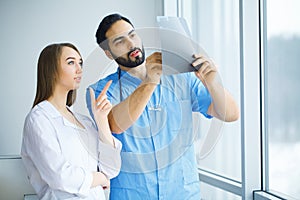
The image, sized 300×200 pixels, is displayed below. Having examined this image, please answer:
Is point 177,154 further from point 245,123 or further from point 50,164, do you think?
point 245,123

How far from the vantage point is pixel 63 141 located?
120 cm

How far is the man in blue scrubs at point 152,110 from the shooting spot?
1018mm

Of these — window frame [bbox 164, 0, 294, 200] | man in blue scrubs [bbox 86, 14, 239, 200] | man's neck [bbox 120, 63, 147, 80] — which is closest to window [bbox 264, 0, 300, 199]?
window frame [bbox 164, 0, 294, 200]

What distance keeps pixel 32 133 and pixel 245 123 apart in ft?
2.69

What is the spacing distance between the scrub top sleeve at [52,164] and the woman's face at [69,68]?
11 cm

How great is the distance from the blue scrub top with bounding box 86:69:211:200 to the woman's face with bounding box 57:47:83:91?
161mm

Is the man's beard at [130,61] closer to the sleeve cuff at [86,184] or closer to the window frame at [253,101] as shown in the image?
the sleeve cuff at [86,184]

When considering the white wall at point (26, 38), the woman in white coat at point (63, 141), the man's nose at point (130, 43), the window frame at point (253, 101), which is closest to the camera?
the man's nose at point (130, 43)

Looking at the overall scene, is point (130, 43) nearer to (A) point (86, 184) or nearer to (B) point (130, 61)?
(B) point (130, 61)

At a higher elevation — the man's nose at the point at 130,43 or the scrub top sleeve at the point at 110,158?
the man's nose at the point at 130,43

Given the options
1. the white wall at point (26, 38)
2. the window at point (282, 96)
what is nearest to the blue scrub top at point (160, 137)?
the window at point (282, 96)

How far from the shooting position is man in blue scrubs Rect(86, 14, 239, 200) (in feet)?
3.34

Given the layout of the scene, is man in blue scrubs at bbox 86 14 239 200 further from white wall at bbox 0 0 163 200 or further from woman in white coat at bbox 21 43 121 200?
white wall at bbox 0 0 163 200

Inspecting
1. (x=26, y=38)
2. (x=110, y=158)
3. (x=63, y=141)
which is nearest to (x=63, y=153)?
(x=63, y=141)
